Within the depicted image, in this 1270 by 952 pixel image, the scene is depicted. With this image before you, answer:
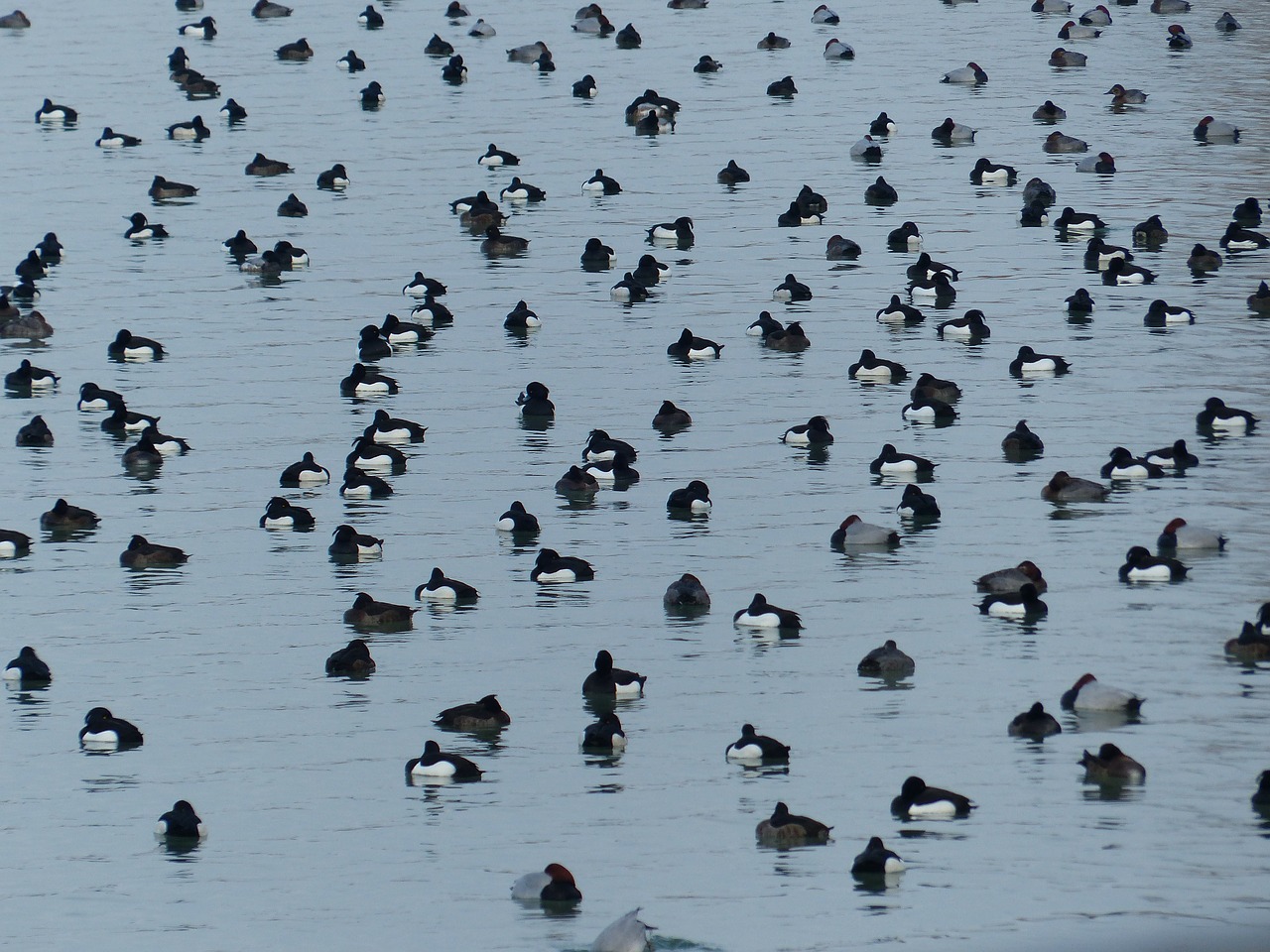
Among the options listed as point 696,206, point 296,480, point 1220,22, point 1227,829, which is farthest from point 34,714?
point 1220,22

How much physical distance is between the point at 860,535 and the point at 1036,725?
8459mm

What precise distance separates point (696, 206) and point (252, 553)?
93.2 ft

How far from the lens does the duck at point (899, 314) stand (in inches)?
2092

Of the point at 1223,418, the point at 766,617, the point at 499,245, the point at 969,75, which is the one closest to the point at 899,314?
the point at 1223,418

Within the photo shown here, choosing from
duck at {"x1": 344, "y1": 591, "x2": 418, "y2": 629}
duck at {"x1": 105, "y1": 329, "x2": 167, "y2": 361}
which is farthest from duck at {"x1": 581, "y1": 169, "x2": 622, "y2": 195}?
duck at {"x1": 344, "y1": 591, "x2": 418, "y2": 629}

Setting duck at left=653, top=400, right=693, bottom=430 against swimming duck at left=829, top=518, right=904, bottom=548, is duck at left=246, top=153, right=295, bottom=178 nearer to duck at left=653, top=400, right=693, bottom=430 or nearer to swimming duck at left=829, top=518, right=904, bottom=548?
duck at left=653, top=400, right=693, bottom=430

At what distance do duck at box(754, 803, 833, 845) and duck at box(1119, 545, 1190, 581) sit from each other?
10.4 meters

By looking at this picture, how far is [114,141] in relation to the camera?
76.7m

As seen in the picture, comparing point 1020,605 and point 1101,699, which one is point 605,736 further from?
point 1020,605

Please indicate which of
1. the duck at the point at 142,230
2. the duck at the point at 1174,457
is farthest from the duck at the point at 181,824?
the duck at the point at 142,230

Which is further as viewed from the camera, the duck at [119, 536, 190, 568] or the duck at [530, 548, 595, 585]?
the duck at [119, 536, 190, 568]

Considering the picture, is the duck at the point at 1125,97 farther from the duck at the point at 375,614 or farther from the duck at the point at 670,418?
the duck at the point at 375,614

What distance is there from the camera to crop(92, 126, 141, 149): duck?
76688mm

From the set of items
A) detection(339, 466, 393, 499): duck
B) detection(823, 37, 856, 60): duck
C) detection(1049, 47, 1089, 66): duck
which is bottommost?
detection(339, 466, 393, 499): duck
